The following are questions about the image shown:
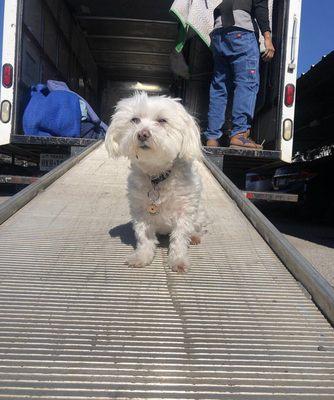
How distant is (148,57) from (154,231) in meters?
8.48

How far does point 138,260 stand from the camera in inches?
110

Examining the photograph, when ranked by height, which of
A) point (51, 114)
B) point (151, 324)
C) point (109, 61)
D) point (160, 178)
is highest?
point (109, 61)

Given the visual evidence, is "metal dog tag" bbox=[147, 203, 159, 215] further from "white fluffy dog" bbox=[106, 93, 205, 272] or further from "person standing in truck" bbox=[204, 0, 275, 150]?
"person standing in truck" bbox=[204, 0, 275, 150]

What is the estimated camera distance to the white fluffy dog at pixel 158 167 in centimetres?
282

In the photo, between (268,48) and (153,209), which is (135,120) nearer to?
(153,209)

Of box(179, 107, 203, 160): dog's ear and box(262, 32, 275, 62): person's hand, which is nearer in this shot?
box(179, 107, 203, 160): dog's ear

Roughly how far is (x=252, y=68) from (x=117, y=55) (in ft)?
20.3

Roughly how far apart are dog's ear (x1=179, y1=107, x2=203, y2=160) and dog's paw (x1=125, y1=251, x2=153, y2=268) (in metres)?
0.65

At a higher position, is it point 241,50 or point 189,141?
point 241,50

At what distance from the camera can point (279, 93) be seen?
18.2 feet

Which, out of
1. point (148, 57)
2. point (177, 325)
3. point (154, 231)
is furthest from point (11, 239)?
point (148, 57)

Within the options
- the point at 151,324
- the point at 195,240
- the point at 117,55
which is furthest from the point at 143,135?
the point at 117,55

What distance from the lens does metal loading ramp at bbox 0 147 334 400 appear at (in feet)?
5.45

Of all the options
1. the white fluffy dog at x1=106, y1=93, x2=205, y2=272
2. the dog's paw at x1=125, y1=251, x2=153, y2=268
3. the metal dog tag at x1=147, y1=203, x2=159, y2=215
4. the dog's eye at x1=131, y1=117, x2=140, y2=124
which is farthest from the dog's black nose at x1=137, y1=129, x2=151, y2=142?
the dog's paw at x1=125, y1=251, x2=153, y2=268
